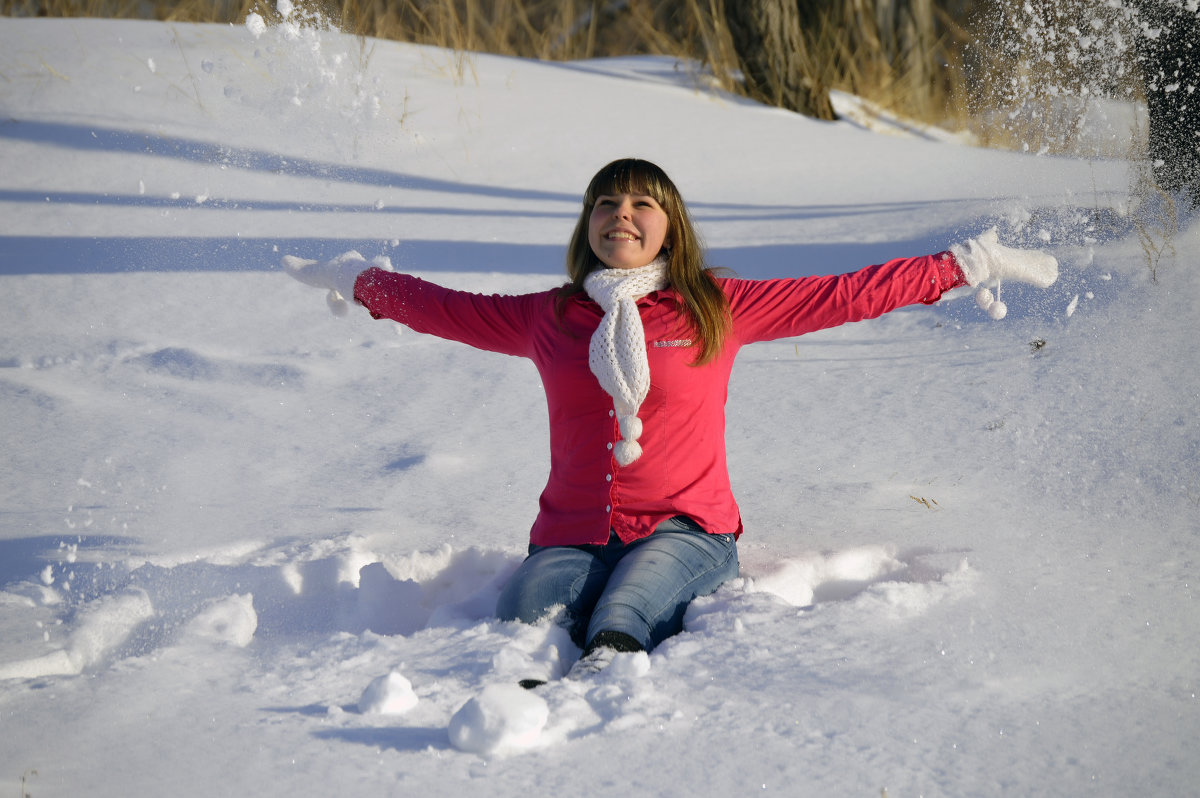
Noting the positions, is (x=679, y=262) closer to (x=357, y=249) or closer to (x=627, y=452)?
(x=627, y=452)

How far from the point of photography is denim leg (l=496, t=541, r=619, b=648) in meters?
2.09

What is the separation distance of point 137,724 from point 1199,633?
1.95m

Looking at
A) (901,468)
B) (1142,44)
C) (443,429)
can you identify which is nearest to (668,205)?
(901,468)

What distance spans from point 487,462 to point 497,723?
5.18ft

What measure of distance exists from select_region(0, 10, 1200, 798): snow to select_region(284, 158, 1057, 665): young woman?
18cm

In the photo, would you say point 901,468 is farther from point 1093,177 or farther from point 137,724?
point 1093,177

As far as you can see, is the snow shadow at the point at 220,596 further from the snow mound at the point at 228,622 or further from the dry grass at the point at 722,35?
the dry grass at the point at 722,35

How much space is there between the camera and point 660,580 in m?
2.09

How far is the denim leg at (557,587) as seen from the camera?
2092mm

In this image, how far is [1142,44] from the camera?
416 centimetres

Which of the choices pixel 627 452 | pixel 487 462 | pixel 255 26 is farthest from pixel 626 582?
pixel 255 26

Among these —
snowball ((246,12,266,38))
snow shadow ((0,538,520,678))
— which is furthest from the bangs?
snowball ((246,12,266,38))

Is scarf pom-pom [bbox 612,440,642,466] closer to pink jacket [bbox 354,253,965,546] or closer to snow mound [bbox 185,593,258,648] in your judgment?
pink jacket [bbox 354,253,965,546]

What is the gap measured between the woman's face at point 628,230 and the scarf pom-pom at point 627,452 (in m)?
0.42
